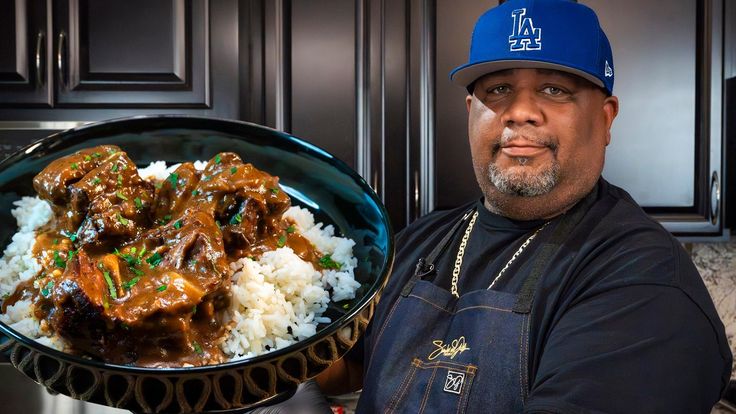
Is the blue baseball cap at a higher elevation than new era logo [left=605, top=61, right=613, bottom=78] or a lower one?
higher

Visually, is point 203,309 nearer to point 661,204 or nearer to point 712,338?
point 712,338

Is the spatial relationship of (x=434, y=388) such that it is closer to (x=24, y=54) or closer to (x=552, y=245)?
(x=552, y=245)

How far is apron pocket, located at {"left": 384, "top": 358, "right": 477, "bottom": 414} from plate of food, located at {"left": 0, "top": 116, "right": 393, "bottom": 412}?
1.29 feet

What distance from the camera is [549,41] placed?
1.50 meters

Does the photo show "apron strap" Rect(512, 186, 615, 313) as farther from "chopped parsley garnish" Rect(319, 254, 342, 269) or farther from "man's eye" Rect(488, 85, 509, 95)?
"chopped parsley garnish" Rect(319, 254, 342, 269)

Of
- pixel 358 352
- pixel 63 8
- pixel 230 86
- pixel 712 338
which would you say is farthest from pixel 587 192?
pixel 63 8

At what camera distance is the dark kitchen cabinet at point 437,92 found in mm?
2346

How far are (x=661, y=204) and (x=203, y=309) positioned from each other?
191 cm

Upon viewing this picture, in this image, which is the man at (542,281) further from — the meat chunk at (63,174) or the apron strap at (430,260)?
the meat chunk at (63,174)

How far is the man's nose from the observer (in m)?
1.55

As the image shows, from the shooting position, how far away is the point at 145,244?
989 millimetres

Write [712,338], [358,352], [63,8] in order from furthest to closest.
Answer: [63,8] < [358,352] < [712,338]

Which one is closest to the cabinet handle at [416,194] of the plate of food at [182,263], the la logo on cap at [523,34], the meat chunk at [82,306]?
the la logo on cap at [523,34]

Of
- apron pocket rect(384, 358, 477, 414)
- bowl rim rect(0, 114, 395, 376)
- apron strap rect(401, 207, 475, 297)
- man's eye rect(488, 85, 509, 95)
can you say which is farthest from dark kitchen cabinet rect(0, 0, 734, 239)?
bowl rim rect(0, 114, 395, 376)
